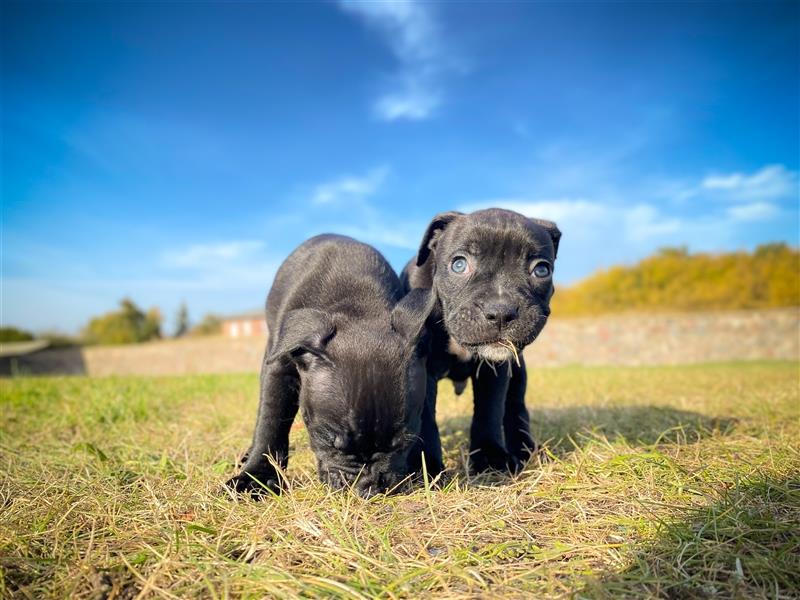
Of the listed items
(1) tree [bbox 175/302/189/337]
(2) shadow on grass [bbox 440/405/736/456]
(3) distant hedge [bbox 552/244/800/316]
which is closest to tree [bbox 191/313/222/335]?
(1) tree [bbox 175/302/189/337]

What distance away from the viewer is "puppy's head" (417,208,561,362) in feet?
12.5

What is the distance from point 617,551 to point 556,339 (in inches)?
1104

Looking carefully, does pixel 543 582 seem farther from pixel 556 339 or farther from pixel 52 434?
Result: pixel 556 339

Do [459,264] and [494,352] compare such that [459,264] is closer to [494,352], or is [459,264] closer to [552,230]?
[494,352]

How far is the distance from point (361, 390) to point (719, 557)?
208 cm

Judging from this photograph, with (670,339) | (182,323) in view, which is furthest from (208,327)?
(670,339)

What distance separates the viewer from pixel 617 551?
256 centimetres

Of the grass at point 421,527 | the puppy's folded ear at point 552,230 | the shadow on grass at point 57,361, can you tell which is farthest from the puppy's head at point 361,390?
the shadow on grass at point 57,361

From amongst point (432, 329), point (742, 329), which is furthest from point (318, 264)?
point (742, 329)

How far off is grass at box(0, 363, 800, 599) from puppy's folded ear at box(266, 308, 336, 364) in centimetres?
99

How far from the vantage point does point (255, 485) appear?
3.67 meters

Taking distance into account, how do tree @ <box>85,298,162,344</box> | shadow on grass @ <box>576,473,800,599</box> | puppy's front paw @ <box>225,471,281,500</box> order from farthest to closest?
tree @ <box>85,298,162,344</box> < puppy's front paw @ <box>225,471,281,500</box> < shadow on grass @ <box>576,473,800,599</box>

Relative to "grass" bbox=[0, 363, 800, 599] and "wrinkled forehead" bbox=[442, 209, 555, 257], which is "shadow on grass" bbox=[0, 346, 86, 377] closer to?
"grass" bbox=[0, 363, 800, 599]

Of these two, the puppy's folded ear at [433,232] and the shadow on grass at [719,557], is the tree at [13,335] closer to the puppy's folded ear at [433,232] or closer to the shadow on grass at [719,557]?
the puppy's folded ear at [433,232]
